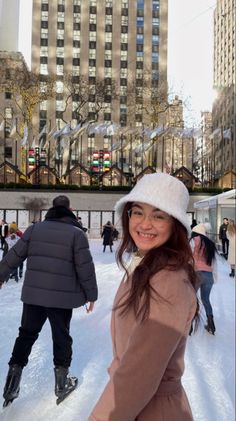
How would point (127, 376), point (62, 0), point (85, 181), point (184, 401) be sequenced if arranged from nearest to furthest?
point (127, 376), point (184, 401), point (62, 0), point (85, 181)

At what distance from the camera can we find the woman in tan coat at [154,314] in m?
0.82

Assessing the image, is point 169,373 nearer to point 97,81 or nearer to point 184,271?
point 184,271

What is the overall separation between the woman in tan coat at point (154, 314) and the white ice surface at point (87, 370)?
48.9 inches

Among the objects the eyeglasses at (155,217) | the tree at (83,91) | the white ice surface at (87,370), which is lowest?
the white ice surface at (87,370)

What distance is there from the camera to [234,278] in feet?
24.9

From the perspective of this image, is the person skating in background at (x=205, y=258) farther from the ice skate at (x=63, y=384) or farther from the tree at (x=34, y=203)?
the ice skate at (x=63, y=384)

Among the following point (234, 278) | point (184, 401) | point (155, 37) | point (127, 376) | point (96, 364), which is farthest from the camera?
point (234, 278)

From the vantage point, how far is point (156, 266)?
2.89 feet

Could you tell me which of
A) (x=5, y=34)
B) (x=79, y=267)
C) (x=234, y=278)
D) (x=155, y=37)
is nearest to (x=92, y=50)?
(x=155, y=37)

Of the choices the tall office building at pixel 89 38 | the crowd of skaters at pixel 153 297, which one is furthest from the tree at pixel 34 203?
the crowd of skaters at pixel 153 297

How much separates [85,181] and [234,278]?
15.6 ft

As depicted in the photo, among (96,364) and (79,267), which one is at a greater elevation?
(79,267)

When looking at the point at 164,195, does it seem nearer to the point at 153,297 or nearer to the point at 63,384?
the point at 153,297

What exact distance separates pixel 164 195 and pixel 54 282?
1409 mm
